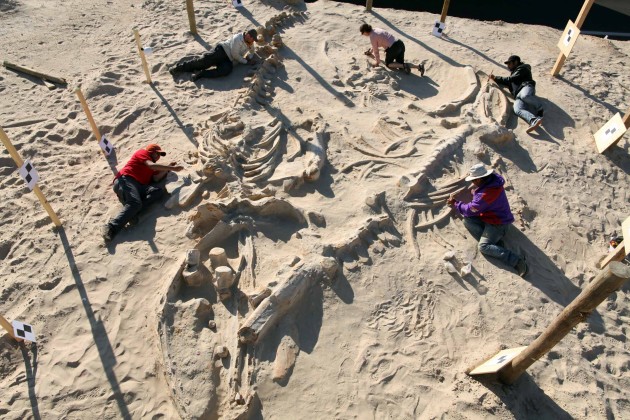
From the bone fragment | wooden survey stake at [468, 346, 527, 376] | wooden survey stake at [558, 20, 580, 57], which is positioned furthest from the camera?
Result: wooden survey stake at [558, 20, 580, 57]

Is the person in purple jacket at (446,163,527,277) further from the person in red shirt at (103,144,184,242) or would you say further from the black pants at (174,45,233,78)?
the black pants at (174,45,233,78)

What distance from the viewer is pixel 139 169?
15.4ft

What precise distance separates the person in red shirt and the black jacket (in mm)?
4954

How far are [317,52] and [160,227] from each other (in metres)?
4.36

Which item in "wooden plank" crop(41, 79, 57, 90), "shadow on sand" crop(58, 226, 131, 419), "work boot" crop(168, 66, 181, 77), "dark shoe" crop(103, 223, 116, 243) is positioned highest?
"work boot" crop(168, 66, 181, 77)

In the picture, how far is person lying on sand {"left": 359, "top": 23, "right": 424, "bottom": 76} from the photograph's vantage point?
22.4 ft

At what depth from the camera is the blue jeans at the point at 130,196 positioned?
14.3ft

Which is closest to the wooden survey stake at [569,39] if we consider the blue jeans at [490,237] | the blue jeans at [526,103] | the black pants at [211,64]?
the blue jeans at [526,103]

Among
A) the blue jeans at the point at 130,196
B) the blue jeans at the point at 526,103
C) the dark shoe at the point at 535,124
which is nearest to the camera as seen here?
the blue jeans at the point at 130,196

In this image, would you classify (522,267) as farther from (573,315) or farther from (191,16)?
(191,16)

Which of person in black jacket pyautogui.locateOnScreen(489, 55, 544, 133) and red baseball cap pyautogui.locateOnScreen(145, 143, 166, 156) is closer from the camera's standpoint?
red baseball cap pyautogui.locateOnScreen(145, 143, 166, 156)

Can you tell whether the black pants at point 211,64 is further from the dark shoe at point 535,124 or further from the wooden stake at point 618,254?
the wooden stake at point 618,254

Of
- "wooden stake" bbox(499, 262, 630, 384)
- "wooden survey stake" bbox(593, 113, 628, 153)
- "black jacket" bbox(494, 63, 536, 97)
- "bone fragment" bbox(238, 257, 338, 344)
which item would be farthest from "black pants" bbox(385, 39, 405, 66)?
"wooden stake" bbox(499, 262, 630, 384)

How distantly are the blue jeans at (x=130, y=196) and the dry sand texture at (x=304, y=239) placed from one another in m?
0.13
